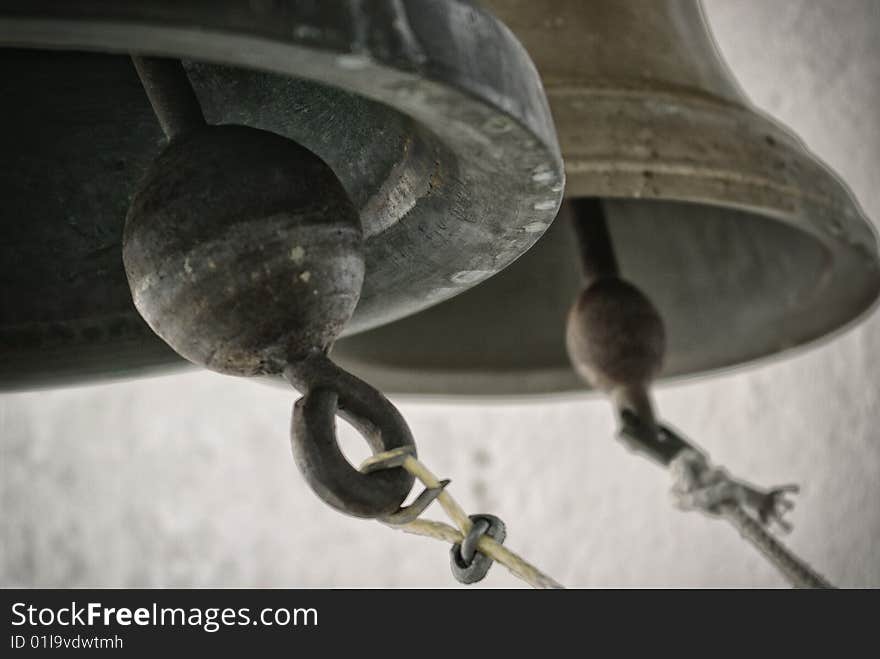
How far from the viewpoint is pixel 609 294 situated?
842mm

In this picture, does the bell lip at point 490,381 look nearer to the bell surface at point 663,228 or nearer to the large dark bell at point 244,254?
the bell surface at point 663,228

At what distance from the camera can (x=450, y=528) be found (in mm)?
442

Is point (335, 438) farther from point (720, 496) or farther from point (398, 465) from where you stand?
point (720, 496)

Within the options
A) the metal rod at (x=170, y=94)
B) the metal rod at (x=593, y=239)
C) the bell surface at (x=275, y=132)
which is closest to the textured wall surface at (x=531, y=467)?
the metal rod at (x=593, y=239)

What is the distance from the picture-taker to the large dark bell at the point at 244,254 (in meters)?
0.43

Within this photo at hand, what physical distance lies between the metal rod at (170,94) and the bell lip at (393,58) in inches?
4.2

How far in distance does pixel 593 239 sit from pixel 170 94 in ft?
1.44

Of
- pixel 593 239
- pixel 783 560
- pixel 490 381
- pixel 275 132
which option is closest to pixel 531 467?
pixel 490 381

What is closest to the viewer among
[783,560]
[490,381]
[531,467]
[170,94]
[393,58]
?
[393,58]

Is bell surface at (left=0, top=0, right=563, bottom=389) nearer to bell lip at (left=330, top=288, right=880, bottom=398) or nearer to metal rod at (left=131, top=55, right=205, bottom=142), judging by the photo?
metal rod at (left=131, top=55, right=205, bottom=142)

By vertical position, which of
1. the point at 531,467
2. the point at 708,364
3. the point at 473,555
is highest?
the point at 531,467
